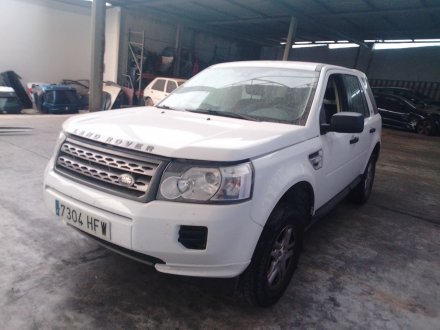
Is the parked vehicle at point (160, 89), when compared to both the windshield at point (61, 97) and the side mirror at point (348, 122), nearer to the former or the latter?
the windshield at point (61, 97)

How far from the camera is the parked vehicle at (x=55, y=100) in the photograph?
11.3 meters

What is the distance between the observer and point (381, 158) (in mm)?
8141

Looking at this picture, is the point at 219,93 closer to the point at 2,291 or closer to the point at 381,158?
the point at 2,291

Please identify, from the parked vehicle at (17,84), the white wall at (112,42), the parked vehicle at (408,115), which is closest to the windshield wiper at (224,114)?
the parked vehicle at (17,84)

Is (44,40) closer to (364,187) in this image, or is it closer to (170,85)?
(170,85)

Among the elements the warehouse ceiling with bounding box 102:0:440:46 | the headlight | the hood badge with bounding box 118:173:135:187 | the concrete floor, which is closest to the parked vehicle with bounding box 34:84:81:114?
the warehouse ceiling with bounding box 102:0:440:46

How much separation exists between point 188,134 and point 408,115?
13.7m

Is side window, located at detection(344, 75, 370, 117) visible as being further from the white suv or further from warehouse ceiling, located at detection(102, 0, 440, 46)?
warehouse ceiling, located at detection(102, 0, 440, 46)

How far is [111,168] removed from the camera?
1.95 metres

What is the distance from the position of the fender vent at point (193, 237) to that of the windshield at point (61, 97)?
36.3 feet

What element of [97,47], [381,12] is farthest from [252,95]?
[381,12]

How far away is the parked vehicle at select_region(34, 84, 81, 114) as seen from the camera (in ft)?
36.9

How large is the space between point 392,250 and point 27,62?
14.8 metres

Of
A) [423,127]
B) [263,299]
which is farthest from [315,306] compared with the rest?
[423,127]
